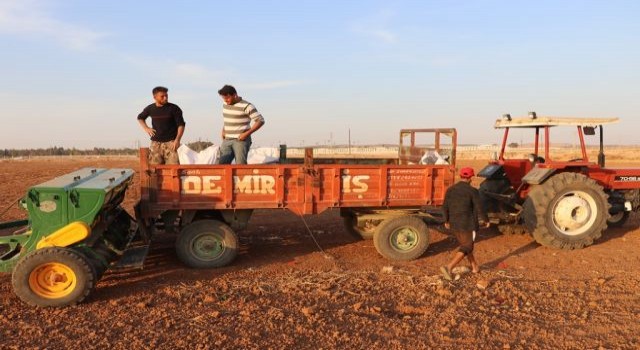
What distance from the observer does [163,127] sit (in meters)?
7.04

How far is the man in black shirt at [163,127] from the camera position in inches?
274

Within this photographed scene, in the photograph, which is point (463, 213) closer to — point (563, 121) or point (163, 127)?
point (563, 121)

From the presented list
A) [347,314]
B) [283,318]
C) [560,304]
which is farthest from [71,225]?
[560,304]

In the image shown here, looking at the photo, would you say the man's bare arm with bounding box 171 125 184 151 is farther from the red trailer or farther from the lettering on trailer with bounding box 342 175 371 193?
the lettering on trailer with bounding box 342 175 371 193

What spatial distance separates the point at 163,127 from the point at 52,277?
266 centimetres

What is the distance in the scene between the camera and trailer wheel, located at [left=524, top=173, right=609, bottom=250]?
7.80 meters

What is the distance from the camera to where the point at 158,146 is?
7000 mm

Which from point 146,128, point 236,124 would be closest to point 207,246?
point 236,124

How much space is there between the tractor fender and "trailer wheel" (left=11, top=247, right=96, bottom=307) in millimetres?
6498

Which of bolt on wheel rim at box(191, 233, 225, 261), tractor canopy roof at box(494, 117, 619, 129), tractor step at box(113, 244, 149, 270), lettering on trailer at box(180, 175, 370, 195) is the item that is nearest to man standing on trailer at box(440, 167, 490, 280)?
lettering on trailer at box(180, 175, 370, 195)

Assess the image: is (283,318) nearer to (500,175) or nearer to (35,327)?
(35,327)

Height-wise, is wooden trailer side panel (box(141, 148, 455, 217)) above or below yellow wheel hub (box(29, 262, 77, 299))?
above

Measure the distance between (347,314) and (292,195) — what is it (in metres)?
2.47

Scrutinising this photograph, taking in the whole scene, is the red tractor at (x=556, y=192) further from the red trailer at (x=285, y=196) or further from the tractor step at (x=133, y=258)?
the tractor step at (x=133, y=258)
